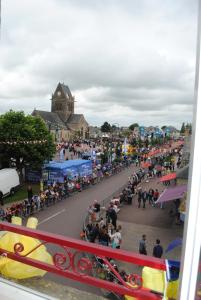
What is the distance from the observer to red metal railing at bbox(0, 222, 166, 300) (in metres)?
1.77

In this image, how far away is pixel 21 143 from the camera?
22047 millimetres

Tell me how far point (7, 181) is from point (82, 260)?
1520 centimetres

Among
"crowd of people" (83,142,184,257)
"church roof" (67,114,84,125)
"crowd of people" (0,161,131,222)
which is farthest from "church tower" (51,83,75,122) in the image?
"crowd of people" (0,161,131,222)

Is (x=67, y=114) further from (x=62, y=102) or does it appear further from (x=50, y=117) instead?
(x=50, y=117)

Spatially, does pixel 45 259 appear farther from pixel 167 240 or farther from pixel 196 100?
pixel 167 240

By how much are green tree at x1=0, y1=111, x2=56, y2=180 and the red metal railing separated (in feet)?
64.2

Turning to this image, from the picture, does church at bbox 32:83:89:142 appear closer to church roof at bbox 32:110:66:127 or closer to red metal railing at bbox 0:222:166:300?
church roof at bbox 32:110:66:127

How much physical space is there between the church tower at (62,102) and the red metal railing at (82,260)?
86.4 m

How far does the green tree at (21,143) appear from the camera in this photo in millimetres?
21938

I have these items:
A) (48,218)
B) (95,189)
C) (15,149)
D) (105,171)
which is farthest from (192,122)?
(105,171)

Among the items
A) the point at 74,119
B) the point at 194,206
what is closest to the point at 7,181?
the point at 194,206

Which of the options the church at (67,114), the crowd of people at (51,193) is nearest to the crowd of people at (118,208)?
the crowd of people at (51,193)

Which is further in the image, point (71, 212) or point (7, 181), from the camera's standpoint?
point (7, 181)

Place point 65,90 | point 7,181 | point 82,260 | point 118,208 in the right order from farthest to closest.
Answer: point 65,90
point 7,181
point 118,208
point 82,260
